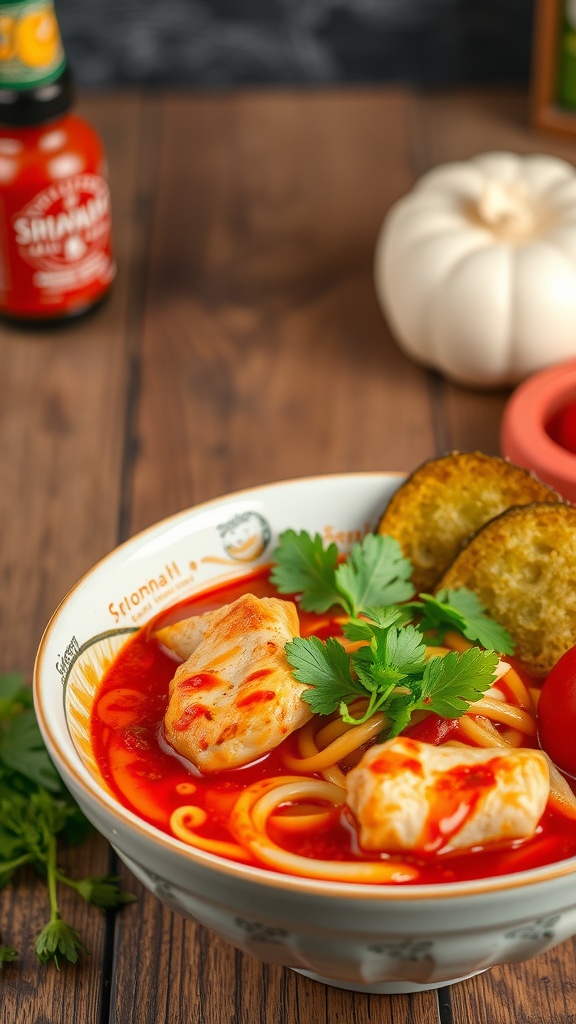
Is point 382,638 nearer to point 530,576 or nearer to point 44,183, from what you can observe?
point 530,576

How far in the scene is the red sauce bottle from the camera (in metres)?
2.87

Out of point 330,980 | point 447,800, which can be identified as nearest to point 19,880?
point 330,980

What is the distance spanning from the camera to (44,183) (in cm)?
302

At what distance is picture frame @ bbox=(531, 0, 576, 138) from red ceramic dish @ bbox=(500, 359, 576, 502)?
63.7 inches

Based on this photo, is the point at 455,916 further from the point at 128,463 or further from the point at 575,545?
the point at 128,463

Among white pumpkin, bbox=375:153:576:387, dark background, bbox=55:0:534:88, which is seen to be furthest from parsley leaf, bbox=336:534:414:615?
dark background, bbox=55:0:534:88

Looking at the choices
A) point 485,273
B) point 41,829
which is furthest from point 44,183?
point 41,829

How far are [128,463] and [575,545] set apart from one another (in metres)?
1.35

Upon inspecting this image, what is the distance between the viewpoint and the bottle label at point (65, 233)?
304cm

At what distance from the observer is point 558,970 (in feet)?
5.89

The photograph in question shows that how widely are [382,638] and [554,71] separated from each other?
2.88 metres

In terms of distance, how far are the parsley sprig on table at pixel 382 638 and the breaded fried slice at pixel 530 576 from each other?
0.10ft

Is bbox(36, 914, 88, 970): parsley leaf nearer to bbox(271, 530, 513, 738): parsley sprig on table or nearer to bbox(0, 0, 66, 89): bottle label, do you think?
bbox(271, 530, 513, 738): parsley sprig on table

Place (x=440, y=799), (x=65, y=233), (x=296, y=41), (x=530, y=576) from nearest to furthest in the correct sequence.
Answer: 1. (x=440, y=799)
2. (x=530, y=576)
3. (x=65, y=233)
4. (x=296, y=41)
